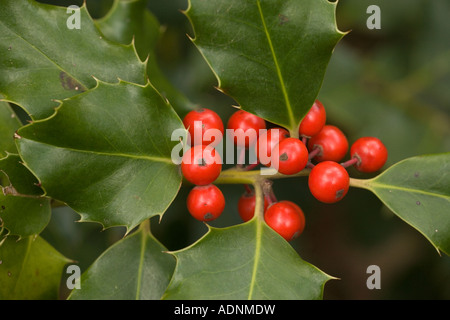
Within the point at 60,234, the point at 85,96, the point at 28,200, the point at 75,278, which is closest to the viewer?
the point at 85,96

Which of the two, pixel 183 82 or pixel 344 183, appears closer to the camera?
pixel 344 183

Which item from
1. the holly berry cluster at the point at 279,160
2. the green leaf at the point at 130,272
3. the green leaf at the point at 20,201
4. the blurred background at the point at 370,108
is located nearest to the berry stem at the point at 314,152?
the holly berry cluster at the point at 279,160

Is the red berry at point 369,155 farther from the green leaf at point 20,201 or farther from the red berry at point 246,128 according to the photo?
the green leaf at point 20,201

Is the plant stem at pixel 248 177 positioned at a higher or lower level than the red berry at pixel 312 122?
lower

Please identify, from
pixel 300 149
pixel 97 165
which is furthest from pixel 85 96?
pixel 300 149

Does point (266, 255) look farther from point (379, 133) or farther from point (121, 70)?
point (379, 133)

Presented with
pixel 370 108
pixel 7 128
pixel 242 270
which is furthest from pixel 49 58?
pixel 370 108

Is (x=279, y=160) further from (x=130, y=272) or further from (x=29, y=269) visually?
(x=29, y=269)
